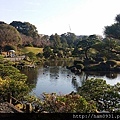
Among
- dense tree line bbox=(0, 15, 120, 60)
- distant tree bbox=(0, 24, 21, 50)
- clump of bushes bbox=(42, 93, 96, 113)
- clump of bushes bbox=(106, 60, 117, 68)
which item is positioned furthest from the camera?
distant tree bbox=(0, 24, 21, 50)

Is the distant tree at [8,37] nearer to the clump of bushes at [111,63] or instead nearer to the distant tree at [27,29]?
the distant tree at [27,29]

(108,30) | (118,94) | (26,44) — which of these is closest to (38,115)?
(118,94)

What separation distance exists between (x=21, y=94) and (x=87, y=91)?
16.2ft

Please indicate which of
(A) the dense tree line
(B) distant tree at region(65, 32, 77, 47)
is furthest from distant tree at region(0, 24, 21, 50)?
(B) distant tree at region(65, 32, 77, 47)

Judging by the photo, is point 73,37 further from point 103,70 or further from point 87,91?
point 87,91

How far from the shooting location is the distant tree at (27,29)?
8300cm

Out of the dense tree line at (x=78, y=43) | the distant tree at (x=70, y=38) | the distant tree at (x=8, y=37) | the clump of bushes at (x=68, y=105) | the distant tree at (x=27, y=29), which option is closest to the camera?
the clump of bushes at (x=68, y=105)

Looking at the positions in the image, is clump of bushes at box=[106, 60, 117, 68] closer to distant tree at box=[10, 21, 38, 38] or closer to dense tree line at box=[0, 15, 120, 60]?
dense tree line at box=[0, 15, 120, 60]

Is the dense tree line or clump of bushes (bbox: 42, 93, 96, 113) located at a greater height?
the dense tree line

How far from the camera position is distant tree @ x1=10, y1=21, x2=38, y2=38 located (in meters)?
83.0

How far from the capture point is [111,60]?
4350 centimetres

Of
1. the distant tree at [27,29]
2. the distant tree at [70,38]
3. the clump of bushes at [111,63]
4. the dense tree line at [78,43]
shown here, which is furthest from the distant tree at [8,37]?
the distant tree at [70,38]

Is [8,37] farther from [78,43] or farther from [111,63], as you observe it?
[111,63]

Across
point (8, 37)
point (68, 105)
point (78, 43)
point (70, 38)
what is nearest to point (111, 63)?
point (78, 43)
